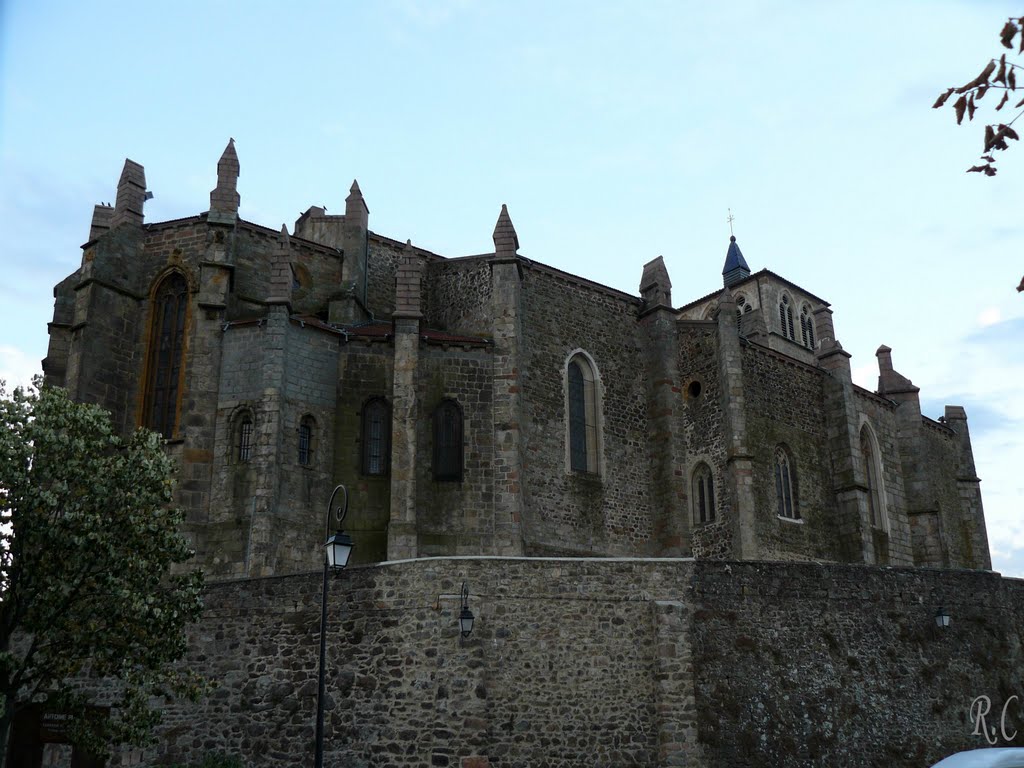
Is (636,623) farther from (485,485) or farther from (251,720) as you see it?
(485,485)

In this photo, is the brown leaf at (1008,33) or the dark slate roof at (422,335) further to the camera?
the dark slate roof at (422,335)

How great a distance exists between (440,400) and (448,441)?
3.67 feet

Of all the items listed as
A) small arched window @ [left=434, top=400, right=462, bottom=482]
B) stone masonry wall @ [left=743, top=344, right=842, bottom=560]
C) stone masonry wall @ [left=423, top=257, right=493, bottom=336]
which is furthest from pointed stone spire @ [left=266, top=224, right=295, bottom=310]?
stone masonry wall @ [left=743, top=344, right=842, bottom=560]

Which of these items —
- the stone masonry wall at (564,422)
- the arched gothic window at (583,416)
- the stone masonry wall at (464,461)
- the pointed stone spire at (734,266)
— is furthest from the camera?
the pointed stone spire at (734,266)

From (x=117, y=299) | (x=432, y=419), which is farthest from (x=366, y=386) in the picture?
(x=117, y=299)

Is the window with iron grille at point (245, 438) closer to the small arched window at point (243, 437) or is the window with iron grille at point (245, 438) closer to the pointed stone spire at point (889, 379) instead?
the small arched window at point (243, 437)

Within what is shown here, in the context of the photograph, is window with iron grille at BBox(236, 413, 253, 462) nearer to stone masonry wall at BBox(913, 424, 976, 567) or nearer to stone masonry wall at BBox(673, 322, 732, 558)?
stone masonry wall at BBox(673, 322, 732, 558)

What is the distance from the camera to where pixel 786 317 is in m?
56.2

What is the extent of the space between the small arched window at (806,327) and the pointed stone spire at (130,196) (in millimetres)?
39469

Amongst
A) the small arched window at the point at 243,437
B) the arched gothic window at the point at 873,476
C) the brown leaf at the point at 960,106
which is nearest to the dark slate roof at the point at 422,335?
the small arched window at the point at 243,437

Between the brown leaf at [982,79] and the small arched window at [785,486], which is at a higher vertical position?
the small arched window at [785,486]

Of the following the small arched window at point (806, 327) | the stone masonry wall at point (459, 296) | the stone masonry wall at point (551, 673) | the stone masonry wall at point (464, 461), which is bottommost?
the stone masonry wall at point (551, 673)

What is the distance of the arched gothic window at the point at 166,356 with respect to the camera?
24.9 m

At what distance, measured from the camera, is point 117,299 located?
84.1ft
